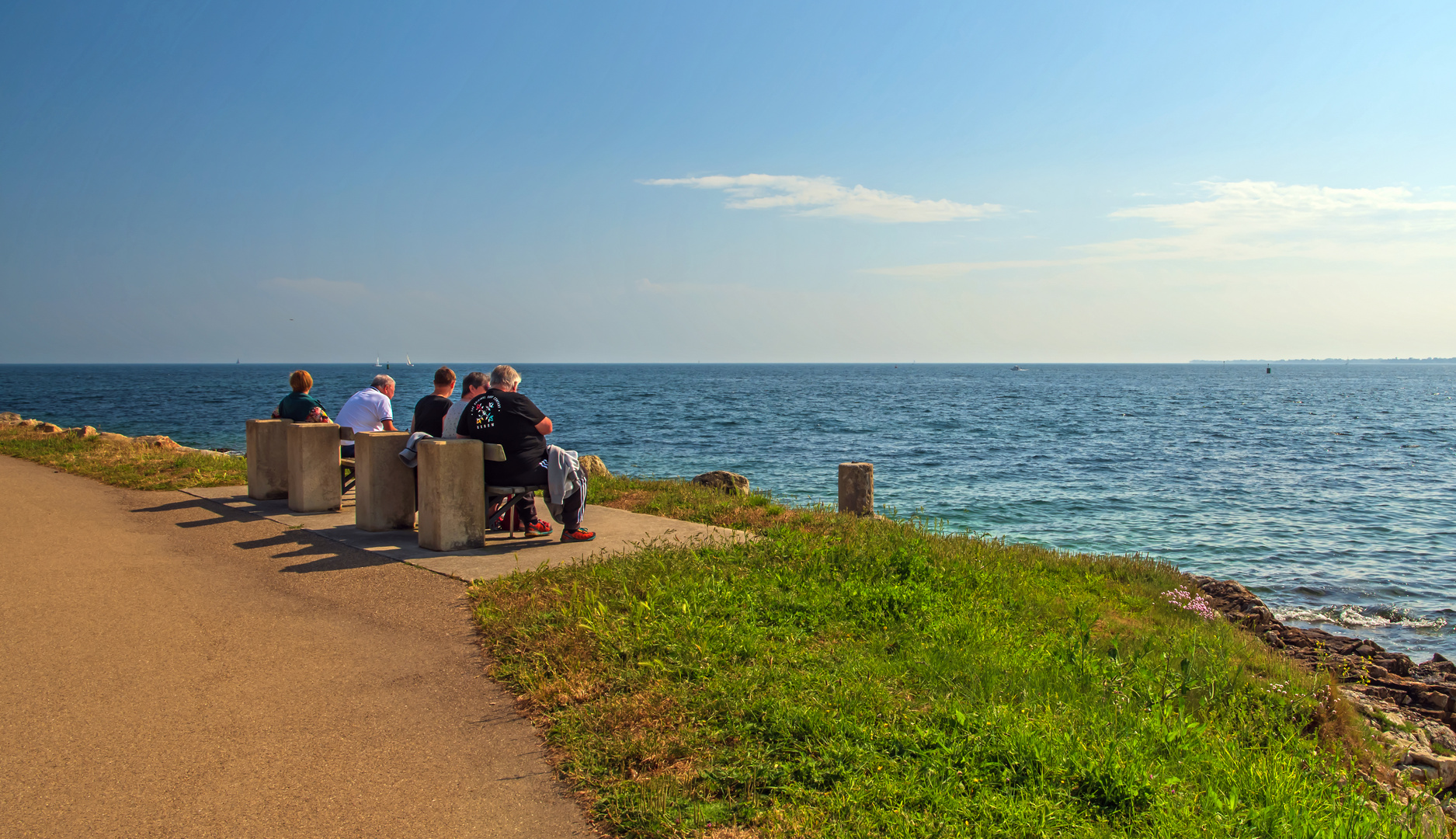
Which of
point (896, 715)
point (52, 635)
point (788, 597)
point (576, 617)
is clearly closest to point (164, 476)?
point (52, 635)

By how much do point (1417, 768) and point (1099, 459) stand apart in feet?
86.9

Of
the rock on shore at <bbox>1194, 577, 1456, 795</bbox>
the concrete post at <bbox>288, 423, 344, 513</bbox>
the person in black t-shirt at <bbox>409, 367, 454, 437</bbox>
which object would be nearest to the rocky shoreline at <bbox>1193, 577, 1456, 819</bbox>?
the rock on shore at <bbox>1194, 577, 1456, 795</bbox>

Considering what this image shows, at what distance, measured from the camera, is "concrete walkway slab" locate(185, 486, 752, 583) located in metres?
7.21

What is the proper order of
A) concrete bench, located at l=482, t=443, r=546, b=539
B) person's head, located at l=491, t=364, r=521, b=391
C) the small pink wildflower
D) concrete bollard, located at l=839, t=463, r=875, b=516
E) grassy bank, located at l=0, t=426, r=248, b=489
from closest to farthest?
1. concrete bench, located at l=482, t=443, r=546, b=539
2. person's head, located at l=491, t=364, r=521, b=391
3. the small pink wildflower
4. concrete bollard, located at l=839, t=463, r=875, b=516
5. grassy bank, located at l=0, t=426, r=248, b=489

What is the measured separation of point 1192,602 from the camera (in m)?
8.82

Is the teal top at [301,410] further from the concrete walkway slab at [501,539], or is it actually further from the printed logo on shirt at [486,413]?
the printed logo on shirt at [486,413]

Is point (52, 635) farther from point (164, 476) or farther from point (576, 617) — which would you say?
point (164, 476)

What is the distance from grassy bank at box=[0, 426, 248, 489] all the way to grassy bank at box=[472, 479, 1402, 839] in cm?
838

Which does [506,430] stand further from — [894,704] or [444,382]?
[894,704]

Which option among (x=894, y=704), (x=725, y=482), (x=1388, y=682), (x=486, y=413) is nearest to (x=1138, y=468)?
(x=725, y=482)

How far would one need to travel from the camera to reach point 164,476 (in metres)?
12.5

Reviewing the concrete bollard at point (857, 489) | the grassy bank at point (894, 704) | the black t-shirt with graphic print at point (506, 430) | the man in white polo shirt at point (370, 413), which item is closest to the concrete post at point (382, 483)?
the black t-shirt with graphic print at point (506, 430)

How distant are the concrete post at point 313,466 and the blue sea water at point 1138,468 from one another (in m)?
12.1

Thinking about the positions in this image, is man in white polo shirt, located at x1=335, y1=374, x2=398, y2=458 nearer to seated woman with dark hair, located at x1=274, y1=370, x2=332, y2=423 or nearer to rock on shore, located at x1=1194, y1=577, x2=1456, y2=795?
seated woman with dark hair, located at x1=274, y1=370, x2=332, y2=423
